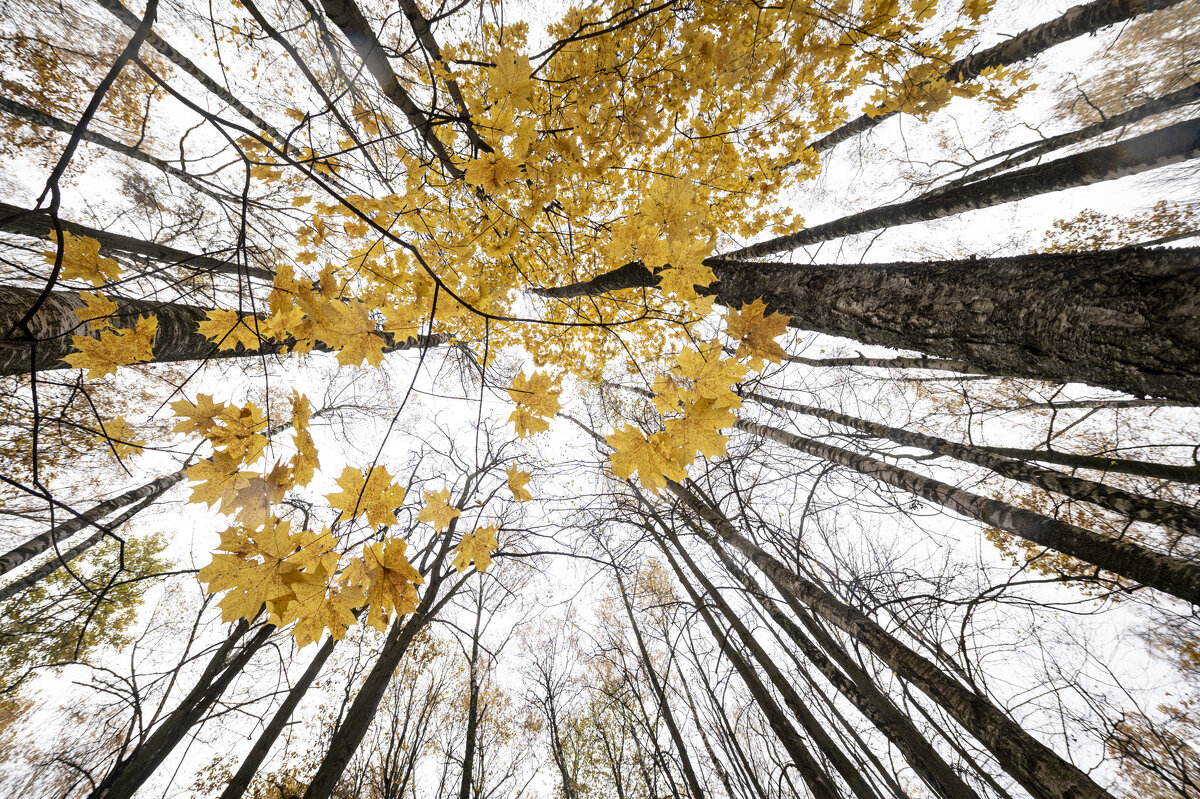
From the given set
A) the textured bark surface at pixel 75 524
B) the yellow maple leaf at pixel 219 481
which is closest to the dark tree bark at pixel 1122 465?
the yellow maple leaf at pixel 219 481

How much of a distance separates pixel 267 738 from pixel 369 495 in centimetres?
357

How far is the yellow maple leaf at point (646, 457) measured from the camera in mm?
1581

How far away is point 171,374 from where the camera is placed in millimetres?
5941

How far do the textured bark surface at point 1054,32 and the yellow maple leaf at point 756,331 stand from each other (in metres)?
3.46

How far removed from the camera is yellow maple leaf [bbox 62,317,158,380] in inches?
66.0

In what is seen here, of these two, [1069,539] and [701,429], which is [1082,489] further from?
[701,429]

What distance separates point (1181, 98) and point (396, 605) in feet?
20.2

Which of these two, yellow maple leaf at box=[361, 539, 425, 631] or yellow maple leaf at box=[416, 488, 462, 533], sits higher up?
yellow maple leaf at box=[416, 488, 462, 533]

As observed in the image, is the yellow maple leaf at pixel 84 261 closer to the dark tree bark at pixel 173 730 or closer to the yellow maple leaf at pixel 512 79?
the yellow maple leaf at pixel 512 79

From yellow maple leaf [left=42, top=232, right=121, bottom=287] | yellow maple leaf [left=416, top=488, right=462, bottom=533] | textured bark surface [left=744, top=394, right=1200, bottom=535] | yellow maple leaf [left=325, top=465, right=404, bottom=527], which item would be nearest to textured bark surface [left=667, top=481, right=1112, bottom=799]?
textured bark surface [left=744, top=394, right=1200, bottom=535]

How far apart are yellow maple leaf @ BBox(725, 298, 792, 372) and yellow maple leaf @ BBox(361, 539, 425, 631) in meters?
1.46

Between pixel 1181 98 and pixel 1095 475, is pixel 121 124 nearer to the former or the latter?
pixel 1181 98

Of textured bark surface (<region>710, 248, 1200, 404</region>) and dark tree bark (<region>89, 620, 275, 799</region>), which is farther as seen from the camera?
dark tree bark (<region>89, 620, 275, 799</region>)

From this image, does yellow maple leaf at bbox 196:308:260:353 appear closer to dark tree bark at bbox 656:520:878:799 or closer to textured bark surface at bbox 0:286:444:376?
textured bark surface at bbox 0:286:444:376
